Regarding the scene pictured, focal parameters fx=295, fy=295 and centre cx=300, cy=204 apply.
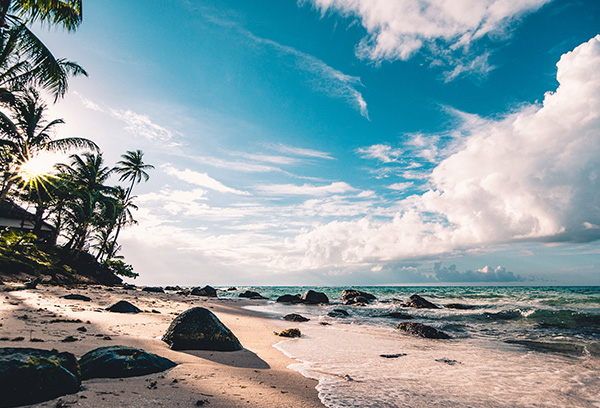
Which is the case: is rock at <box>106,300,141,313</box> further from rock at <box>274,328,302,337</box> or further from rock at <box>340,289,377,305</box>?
rock at <box>340,289,377,305</box>

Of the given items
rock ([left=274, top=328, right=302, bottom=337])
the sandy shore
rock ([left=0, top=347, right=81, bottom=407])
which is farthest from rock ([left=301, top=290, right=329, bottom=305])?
rock ([left=0, top=347, right=81, bottom=407])

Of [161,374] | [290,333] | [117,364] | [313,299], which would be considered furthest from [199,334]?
[313,299]

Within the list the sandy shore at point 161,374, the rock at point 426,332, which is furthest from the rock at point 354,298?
the sandy shore at point 161,374

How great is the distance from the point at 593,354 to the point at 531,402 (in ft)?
18.6

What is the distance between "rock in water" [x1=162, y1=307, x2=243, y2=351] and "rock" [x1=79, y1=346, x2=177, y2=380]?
1780mm

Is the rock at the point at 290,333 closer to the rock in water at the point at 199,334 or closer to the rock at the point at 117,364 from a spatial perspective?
the rock in water at the point at 199,334

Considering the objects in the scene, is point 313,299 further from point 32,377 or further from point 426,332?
point 32,377

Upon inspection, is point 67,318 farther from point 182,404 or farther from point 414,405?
point 414,405

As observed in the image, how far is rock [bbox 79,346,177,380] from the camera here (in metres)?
3.73

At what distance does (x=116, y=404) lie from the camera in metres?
3.01

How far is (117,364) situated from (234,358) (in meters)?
2.42

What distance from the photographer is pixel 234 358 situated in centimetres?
580

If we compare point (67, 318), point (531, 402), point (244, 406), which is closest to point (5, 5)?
point (67, 318)

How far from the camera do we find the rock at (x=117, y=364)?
3734mm
